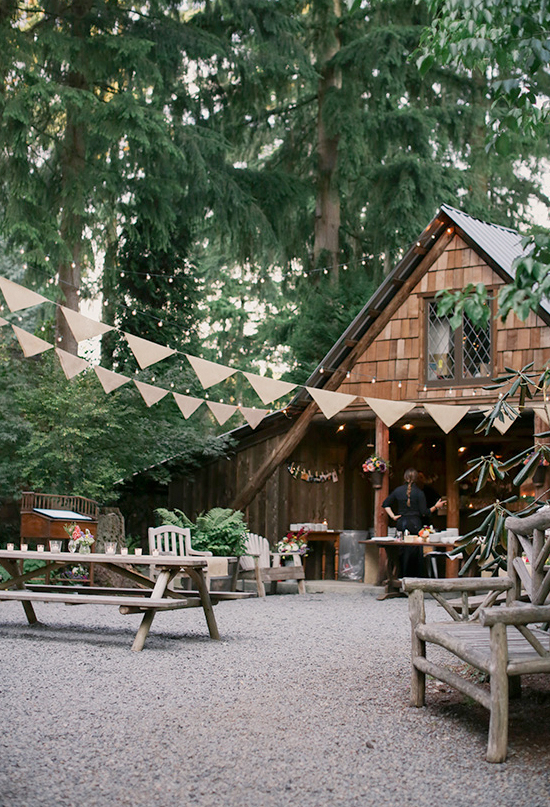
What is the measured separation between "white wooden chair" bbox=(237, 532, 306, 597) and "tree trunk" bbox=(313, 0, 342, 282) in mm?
8600

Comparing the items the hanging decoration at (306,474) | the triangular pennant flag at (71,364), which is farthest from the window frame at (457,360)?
the triangular pennant flag at (71,364)

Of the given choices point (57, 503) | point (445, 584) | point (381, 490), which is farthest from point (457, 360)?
point (445, 584)

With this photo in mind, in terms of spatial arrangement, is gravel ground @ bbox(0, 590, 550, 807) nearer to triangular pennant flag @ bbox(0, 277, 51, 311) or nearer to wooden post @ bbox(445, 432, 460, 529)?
triangular pennant flag @ bbox(0, 277, 51, 311)

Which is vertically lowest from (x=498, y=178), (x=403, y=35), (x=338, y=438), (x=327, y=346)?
(x=338, y=438)

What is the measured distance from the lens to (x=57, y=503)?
41.1 feet

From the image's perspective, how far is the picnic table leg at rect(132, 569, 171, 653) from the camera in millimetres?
7328

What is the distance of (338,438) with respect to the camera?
1630cm

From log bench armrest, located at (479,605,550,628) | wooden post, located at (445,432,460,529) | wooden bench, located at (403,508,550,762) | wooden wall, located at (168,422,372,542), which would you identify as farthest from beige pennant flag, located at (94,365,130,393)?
log bench armrest, located at (479,605,550,628)

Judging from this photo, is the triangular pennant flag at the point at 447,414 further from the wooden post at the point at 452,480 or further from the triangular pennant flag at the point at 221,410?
the wooden post at the point at 452,480

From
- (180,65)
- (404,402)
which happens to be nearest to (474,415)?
(404,402)

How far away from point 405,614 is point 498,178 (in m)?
14.0

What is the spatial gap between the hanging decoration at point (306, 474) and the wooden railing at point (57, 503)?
3.66m

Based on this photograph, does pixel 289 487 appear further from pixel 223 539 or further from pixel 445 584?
Answer: pixel 445 584

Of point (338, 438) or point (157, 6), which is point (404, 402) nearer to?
point (338, 438)
